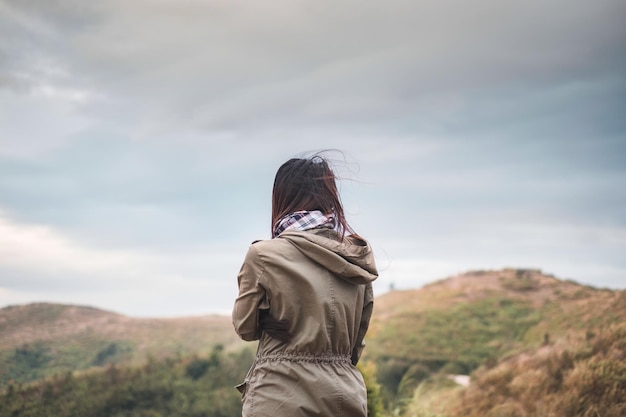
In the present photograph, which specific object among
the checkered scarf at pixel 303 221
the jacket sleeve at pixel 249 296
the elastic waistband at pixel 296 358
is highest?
the checkered scarf at pixel 303 221

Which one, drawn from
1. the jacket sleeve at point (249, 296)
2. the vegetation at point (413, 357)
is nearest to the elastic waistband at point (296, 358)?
the jacket sleeve at point (249, 296)

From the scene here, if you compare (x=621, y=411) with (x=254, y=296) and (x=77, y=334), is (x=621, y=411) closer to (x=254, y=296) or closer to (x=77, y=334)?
(x=254, y=296)

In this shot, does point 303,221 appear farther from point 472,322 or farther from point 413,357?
point 472,322

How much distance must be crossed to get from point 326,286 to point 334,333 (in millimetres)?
241

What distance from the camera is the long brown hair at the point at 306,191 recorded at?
329 centimetres

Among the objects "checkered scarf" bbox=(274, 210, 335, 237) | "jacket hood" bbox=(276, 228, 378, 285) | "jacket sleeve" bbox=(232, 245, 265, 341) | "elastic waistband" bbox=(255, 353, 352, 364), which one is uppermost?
"checkered scarf" bbox=(274, 210, 335, 237)

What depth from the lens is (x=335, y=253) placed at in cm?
313

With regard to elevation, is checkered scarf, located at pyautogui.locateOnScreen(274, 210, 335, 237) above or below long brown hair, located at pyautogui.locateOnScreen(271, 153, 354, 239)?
below

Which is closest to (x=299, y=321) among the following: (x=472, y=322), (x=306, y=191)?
(x=306, y=191)

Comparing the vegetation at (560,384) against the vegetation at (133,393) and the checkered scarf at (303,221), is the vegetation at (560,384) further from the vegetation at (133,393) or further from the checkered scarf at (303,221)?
the checkered scarf at (303,221)

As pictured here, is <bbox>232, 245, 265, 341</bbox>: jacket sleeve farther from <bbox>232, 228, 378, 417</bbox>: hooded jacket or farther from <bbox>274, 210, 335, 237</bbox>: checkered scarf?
<bbox>274, 210, 335, 237</bbox>: checkered scarf

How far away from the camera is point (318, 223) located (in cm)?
323

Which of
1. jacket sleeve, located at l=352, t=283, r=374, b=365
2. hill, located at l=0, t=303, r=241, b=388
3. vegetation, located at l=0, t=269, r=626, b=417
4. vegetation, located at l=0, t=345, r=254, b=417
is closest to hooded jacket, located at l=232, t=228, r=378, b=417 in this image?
jacket sleeve, located at l=352, t=283, r=374, b=365

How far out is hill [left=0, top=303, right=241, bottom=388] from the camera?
11.6 meters
